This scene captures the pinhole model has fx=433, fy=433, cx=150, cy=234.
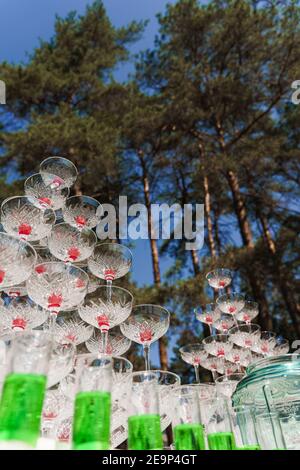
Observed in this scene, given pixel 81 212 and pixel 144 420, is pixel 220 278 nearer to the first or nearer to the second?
pixel 81 212

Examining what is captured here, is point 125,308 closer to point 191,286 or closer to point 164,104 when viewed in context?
point 191,286

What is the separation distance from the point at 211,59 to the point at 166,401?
24.6 ft

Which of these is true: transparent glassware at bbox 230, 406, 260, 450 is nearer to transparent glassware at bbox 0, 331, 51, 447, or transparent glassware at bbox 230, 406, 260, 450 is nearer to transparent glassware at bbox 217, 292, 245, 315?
transparent glassware at bbox 0, 331, 51, 447

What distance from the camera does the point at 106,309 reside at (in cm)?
135

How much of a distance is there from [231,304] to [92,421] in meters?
1.80

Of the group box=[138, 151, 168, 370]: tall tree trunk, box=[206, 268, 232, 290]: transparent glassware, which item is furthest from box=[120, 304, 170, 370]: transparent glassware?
box=[138, 151, 168, 370]: tall tree trunk

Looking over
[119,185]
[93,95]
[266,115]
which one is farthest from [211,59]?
[119,185]

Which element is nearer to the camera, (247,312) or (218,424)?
(218,424)

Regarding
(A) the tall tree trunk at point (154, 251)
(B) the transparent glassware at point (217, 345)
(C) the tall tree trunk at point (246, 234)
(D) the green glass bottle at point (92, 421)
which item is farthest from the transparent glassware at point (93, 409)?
(C) the tall tree trunk at point (246, 234)

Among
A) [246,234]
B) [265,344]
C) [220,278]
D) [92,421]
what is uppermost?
[246,234]

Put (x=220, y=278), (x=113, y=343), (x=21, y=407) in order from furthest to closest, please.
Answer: (x=220, y=278) → (x=113, y=343) → (x=21, y=407)

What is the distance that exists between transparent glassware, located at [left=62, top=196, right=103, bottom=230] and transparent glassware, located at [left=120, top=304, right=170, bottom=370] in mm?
474

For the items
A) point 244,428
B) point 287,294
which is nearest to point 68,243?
point 244,428

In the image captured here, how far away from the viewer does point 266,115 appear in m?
7.30
